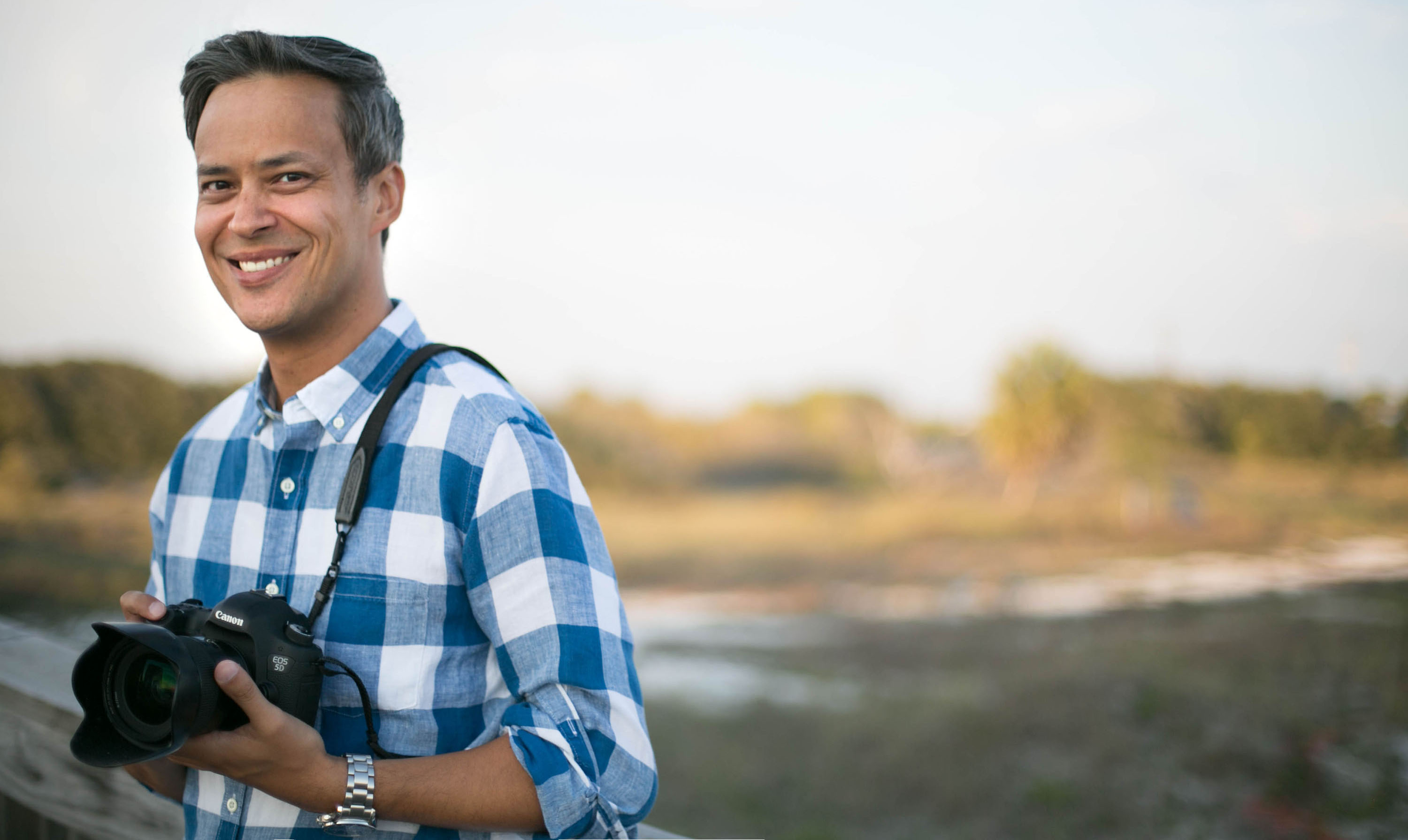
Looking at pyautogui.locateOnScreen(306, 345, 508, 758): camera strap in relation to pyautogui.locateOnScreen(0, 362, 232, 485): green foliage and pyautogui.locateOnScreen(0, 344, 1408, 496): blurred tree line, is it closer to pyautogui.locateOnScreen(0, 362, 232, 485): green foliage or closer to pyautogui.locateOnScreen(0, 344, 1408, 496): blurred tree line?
pyautogui.locateOnScreen(0, 362, 232, 485): green foliage

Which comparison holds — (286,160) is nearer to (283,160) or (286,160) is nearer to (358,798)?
(283,160)

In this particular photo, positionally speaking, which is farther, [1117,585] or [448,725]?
[1117,585]

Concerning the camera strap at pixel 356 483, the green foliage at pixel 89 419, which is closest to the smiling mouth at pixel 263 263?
the camera strap at pixel 356 483

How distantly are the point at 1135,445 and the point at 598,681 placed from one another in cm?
2122

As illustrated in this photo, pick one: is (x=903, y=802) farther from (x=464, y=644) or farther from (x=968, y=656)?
(x=464, y=644)

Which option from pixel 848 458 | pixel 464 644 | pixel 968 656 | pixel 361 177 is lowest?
pixel 968 656

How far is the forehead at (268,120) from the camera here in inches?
40.0

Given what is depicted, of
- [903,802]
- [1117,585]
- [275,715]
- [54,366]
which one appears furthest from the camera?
[1117,585]

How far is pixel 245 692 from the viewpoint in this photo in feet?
2.55

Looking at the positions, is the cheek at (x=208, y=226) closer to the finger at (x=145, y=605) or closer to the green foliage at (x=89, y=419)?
the finger at (x=145, y=605)

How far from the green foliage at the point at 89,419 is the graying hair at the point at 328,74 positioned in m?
15.9

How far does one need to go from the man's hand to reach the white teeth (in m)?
0.50

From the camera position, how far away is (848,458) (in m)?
23.1

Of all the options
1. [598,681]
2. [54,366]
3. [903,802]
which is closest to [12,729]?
[598,681]
